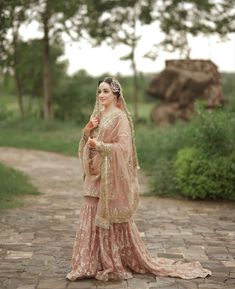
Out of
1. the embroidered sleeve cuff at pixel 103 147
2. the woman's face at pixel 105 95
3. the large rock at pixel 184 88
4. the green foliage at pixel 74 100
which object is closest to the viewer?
the embroidered sleeve cuff at pixel 103 147

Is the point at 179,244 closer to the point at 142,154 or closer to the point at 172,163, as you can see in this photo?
the point at 172,163

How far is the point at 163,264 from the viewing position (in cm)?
610

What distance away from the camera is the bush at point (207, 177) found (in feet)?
33.6

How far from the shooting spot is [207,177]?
1030 centimetres

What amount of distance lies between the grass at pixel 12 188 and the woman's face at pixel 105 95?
458 cm

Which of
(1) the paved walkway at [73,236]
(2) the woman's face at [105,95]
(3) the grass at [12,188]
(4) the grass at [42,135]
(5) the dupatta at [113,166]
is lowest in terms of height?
(4) the grass at [42,135]

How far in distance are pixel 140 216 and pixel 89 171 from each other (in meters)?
3.63

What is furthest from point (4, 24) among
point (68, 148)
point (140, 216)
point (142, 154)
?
point (68, 148)

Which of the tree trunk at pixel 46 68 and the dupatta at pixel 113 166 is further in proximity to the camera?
the tree trunk at pixel 46 68

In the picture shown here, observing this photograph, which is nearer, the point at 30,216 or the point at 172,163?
the point at 30,216

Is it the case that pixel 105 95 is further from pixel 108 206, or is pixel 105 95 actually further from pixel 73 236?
pixel 73 236

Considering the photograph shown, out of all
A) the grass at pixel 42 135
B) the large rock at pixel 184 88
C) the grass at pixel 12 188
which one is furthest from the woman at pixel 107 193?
the large rock at pixel 184 88

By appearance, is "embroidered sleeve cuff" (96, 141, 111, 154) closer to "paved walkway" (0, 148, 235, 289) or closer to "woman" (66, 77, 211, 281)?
"woman" (66, 77, 211, 281)

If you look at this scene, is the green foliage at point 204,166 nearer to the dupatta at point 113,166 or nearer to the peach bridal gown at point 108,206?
the peach bridal gown at point 108,206
